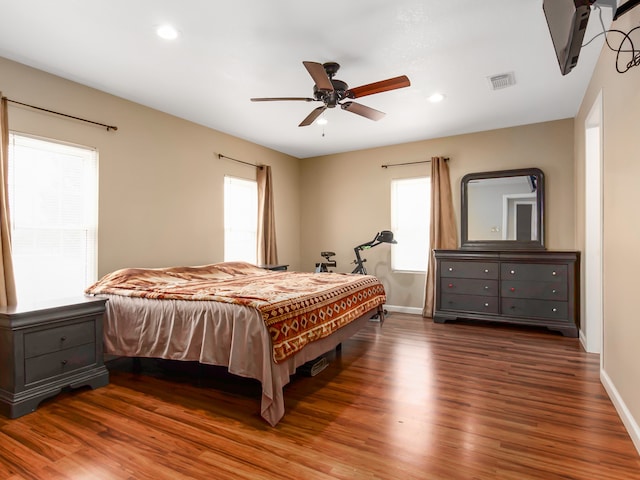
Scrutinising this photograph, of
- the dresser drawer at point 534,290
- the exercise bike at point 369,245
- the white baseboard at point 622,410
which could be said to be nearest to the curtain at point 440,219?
the exercise bike at point 369,245

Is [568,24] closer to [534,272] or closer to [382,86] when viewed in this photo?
[382,86]

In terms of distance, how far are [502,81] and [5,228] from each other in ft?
15.1

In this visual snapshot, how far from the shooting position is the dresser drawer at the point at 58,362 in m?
2.48

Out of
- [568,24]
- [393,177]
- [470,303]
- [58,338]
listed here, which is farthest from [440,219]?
[58,338]

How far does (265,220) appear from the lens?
5668 millimetres

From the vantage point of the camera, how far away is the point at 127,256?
12.7ft

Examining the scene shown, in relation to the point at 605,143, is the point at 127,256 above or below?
below

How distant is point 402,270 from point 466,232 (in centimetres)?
117

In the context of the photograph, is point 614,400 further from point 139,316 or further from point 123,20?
point 123,20

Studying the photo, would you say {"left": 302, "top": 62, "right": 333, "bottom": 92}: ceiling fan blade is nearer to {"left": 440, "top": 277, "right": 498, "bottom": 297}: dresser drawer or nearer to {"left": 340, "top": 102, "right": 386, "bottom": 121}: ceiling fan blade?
{"left": 340, "top": 102, "right": 386, "bottom": 121}: ceiling fan blade

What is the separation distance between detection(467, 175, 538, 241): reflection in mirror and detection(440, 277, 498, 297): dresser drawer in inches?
27.8

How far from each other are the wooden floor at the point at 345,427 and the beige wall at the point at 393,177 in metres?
2.40

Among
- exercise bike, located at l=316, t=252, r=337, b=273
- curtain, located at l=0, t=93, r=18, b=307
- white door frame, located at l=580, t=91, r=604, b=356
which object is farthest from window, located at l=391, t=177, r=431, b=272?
curtain, located at l=0, t=93, r=18, b=307

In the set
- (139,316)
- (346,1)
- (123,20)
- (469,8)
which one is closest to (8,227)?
(139,316)
